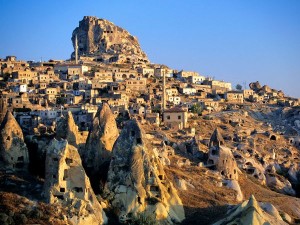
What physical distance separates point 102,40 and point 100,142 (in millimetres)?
89375

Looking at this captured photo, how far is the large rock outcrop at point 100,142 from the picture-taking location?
113 feet

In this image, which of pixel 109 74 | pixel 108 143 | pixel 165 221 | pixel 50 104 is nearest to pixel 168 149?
pixel 108 143

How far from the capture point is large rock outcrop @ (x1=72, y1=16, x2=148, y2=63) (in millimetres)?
121000

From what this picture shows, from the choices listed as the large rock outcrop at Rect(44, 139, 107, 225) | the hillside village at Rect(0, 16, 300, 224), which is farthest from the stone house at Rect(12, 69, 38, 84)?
the large rock outcrop at Rect(44, 139, 107, 225)

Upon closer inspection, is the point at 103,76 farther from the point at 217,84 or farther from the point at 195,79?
the point at 217,84

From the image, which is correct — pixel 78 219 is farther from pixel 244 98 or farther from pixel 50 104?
pixel 244 98

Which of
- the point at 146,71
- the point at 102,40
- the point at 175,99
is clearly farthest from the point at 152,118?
the point at 102,40

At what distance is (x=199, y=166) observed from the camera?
1636 inches

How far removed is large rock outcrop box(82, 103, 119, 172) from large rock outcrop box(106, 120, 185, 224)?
1.95 meters

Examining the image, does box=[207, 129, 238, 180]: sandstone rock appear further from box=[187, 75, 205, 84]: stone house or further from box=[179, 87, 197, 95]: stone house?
box=[187, 75, 205, 84]: stone house

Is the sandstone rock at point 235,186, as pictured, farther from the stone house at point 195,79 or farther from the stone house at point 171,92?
the stone house at point 195,79

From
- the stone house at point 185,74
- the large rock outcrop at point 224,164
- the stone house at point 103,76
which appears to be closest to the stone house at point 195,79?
the stone house at point 185,74

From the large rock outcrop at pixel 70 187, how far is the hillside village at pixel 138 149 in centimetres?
6

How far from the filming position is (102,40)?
122m
